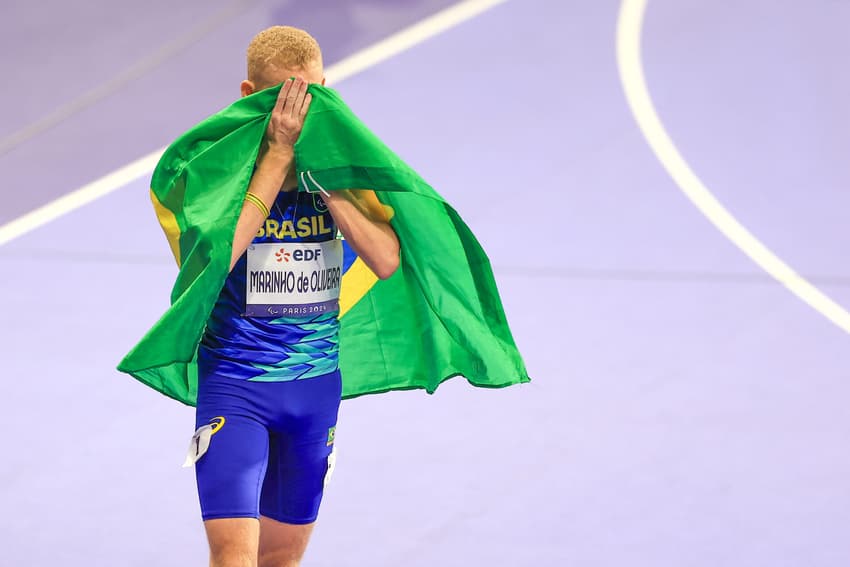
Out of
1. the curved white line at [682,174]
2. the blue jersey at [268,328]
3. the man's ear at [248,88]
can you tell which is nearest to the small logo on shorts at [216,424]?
the blue jersey at [268,328]

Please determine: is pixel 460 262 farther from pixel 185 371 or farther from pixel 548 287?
pixel 548 287

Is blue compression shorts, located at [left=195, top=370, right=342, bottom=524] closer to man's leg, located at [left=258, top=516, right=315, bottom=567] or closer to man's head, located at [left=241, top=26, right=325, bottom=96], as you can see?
man's leg, located at [left=258, top=516, right=315, bottom=567]

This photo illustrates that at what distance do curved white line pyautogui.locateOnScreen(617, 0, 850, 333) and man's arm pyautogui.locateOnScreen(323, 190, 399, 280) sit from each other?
4447 millimetres

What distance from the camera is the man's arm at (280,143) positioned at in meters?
3.63

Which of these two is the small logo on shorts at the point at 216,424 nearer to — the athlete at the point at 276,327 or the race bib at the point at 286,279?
the athlete at the point at 276,327

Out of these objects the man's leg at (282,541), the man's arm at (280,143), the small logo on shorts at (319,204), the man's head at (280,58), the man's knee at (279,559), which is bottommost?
the man's knee at (279,559)

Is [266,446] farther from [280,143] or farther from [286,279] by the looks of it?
[280,143]

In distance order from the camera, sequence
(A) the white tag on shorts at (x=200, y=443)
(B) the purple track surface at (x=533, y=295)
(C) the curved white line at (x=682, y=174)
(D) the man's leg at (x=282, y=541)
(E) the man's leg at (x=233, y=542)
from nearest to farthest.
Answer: (E) the man's leg at (x=233, y=542) < (A) the white tag on shorts at (x=200, y=443) < (D) the man's leg at (x=282, y=541) < (B) the purple track surface at (x=533, y=295) < (C) the curved white line at (x=682, y=174)

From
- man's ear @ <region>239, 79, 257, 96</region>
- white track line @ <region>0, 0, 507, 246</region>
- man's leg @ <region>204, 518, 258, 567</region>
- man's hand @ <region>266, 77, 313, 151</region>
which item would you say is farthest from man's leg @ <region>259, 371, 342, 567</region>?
white track line @ <region>0, 0, 507, 246</region>

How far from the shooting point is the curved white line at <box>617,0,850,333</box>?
791 cm

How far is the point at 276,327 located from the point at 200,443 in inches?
15.5

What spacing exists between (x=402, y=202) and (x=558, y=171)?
5892 millimetres

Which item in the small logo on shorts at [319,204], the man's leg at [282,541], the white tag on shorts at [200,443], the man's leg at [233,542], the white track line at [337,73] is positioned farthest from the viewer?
the white track line at [337,73]

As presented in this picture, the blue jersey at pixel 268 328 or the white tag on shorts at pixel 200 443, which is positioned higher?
the blue jersey at pixel 268 328
